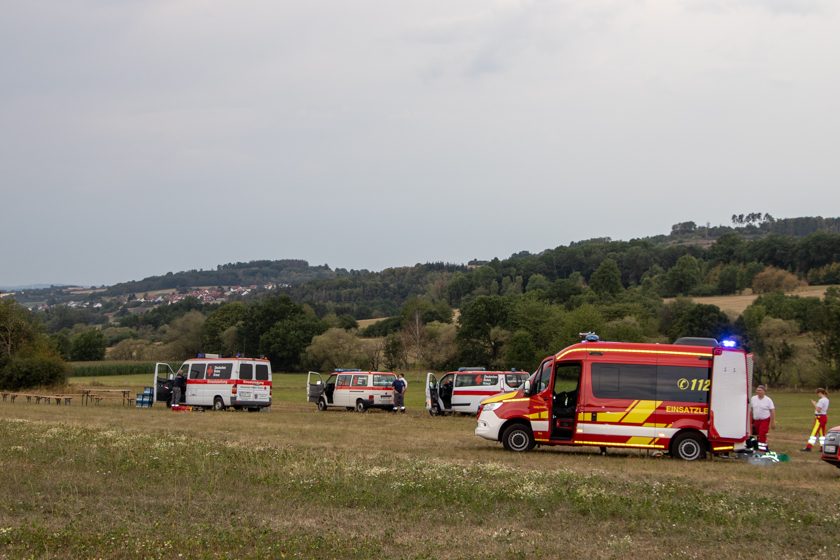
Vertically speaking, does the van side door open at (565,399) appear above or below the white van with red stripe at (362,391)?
above

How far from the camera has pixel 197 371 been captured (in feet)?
132

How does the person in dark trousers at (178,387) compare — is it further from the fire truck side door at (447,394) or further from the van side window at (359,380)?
the fire truck side door at (447,394)

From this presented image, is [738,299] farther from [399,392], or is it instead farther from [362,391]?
[362,391]

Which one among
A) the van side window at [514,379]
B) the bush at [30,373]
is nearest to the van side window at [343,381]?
the van side window at [514,379]

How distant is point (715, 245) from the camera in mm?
168375

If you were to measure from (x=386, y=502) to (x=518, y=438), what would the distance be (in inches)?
351

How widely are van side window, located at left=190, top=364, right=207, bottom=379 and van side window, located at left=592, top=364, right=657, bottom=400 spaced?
75.6 feet

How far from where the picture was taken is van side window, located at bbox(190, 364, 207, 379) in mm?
40094

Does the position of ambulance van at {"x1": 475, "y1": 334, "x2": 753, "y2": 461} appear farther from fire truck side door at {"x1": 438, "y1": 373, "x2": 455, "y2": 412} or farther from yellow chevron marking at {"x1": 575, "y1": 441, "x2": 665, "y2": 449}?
fire truck side door at {"x1": 438, "y1": 373, "x2": 455, "y2": 412}

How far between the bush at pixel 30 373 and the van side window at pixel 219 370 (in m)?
21.7

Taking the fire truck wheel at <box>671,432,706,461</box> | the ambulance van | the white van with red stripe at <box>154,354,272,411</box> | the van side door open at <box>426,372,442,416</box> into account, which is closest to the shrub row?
the white van with red stripe at <box>154,354,272,411</box>

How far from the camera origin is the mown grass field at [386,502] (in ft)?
34.9

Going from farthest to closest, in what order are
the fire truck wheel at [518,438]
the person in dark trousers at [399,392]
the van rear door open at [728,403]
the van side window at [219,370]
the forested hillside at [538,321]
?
the forested hillside at [538,321] → the person in dark trousers at [399,392] → the van side window at [219,370] → the fire truck wheel at [518,438] → the van rear door open at [728,403]

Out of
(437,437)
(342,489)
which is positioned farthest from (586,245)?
(342,489)
